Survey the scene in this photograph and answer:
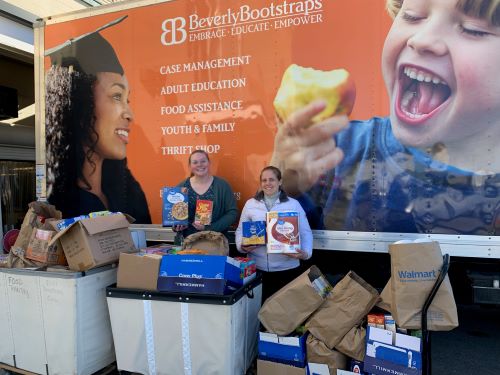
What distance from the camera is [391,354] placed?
7.74 feet

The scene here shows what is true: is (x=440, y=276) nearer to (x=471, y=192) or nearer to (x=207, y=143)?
(x=471, y=192)

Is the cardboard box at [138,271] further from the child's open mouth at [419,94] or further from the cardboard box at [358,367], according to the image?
the child's open mouth at [419,94]

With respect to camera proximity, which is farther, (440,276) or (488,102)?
(488,102)

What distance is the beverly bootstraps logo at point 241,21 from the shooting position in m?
3.13

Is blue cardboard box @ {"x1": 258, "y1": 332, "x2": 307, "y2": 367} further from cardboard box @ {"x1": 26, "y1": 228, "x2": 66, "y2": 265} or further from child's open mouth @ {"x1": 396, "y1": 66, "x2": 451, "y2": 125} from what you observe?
child's open mouth @ {"x1": 396, "y1": 66, "x2": 451, "y2": 125}

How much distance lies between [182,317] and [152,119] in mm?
1846

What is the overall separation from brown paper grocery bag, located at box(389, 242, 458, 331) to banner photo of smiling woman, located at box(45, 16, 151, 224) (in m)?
2.27

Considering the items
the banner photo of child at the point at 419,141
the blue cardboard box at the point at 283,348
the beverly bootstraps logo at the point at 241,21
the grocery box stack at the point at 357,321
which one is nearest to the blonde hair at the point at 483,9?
the banner photo of child at the point at 419,141

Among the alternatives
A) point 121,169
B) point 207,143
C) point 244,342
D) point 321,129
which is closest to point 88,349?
point 244,342

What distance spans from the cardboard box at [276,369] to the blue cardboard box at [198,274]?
53 centimetres

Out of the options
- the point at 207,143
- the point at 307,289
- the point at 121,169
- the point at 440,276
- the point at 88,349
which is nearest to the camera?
the point at 440,276

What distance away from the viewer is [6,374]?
3076 millimetres

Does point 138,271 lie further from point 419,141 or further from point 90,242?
point 419,141

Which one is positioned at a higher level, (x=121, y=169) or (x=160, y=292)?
(x=121, y=169)
